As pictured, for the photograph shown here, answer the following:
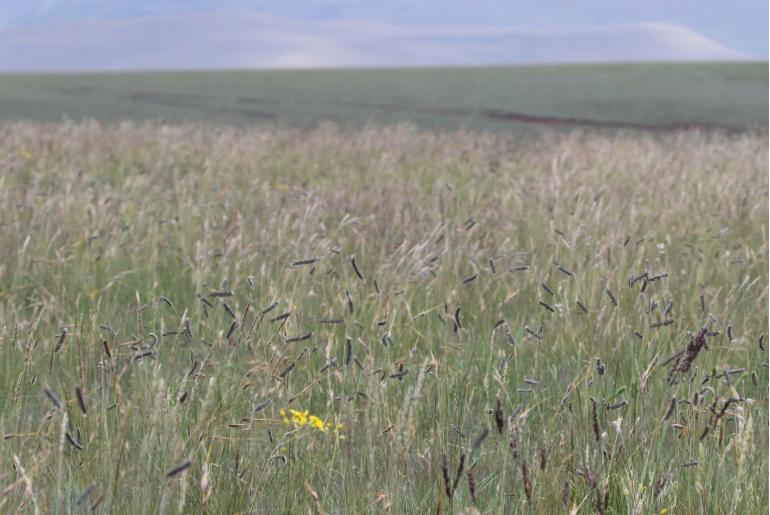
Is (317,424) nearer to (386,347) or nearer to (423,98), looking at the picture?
(386,347)

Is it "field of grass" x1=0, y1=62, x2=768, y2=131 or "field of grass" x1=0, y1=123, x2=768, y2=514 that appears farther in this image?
"field of grass" x1=0, y1=62, x2=768, y2=131

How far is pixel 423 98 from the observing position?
26.1 meters

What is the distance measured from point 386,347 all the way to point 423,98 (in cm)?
2439

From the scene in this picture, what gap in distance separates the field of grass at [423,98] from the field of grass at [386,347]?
10612mm

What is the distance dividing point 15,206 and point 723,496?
3765 mm

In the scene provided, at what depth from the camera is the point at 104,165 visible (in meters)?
8.07

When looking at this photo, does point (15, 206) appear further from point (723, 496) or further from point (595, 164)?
point (595, 164)

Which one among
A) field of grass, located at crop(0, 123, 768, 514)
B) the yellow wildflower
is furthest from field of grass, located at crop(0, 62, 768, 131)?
the yellow wildflower

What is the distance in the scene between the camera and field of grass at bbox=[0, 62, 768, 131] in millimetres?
20234

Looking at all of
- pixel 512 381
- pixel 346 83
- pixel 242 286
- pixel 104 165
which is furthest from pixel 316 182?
pixel 346 83

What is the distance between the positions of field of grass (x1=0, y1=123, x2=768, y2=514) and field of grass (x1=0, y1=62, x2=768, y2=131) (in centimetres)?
1061

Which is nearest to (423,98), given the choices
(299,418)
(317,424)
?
(299,418)

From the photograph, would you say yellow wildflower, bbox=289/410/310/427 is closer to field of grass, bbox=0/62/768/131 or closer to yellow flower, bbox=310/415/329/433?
yellow flower, bbox=310/415/329/433

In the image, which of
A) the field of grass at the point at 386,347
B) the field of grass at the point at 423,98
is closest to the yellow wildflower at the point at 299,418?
the field of grass at the point at 386,347
